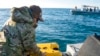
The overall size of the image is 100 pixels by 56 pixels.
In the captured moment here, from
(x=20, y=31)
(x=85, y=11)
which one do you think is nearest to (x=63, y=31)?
(x=20, y=31)

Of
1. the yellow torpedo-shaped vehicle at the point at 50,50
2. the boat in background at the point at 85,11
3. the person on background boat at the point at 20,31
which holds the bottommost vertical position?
the boat in background at the point at 85,11

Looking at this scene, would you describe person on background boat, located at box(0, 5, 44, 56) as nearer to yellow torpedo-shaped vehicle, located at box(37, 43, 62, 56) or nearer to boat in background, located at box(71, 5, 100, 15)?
yellow torpedo-shaped vehicle, located at box(37, 43, 62, 56)

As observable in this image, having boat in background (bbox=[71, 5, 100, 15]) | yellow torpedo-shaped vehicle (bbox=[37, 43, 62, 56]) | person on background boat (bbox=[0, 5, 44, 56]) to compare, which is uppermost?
person on background boat (bbox=[0, 5, 44, 56])

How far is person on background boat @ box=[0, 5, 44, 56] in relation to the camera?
5742 mm

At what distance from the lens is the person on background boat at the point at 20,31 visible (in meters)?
5.74

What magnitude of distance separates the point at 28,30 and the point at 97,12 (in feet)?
367

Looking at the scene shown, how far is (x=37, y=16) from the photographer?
592 centimetres

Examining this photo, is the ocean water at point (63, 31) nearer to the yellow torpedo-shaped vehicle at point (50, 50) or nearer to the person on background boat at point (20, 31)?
the yellow torpedo-shaped vehicle at point (50, 50)

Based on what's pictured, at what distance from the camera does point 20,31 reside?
575 centimetres

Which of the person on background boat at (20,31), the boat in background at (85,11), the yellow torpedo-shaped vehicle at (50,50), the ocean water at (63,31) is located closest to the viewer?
the person on background boat at (20,31)

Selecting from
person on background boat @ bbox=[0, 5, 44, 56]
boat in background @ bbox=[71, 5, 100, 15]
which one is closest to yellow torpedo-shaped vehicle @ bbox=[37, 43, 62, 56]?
person on background boat @ bbox=[0, 5, 44, 56]

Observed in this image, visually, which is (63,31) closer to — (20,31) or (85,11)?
(20,31)

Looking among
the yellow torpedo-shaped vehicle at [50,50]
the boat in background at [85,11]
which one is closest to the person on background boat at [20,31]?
the yellow torpedo-shaped vehicle at [50,50]

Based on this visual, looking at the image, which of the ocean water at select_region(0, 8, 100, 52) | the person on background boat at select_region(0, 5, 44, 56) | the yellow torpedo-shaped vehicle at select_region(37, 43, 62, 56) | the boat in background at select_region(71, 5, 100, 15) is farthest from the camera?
the boat in background at select_region(71, 5, 100, 15)
